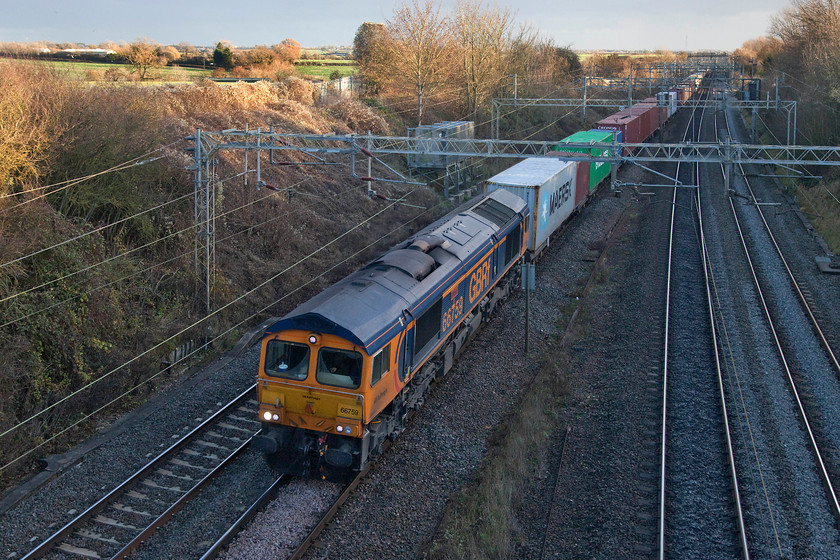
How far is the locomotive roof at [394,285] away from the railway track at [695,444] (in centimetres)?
517

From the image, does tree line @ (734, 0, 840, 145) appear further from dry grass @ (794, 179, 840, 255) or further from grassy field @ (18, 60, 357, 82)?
grassy field @ (18, 60, 357, 82)

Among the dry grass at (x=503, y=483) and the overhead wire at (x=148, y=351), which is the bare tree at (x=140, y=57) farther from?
the dry grass at (x=503, y=483)

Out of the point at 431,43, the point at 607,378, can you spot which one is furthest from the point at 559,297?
the point at 431,43

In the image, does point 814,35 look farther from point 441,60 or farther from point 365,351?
point 365,351

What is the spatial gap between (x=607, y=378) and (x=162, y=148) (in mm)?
14532

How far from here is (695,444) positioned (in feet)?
42.7

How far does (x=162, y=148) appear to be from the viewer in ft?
68.5

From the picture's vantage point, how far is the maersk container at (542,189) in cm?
2200

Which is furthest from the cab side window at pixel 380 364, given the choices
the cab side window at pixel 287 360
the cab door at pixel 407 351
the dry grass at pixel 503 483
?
the dry grass at pixel 503 483

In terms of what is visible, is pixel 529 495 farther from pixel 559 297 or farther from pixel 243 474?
pixel 559 297

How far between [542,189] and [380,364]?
42.4 ft

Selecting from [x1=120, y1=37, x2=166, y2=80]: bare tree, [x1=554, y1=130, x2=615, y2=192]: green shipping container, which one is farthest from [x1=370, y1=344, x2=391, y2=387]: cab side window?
[x1=120, y1=37, x2=166, y2=80]: bare tree

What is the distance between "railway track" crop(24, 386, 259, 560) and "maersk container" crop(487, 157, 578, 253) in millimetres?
11678

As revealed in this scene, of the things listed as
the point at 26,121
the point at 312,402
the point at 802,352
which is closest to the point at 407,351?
the point at 312,402
